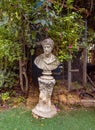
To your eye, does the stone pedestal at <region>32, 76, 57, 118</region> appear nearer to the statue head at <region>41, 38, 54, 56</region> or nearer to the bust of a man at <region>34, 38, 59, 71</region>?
the bust of a man at <region>34, 38, 59, 71</region>

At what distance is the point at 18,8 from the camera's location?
3135mm

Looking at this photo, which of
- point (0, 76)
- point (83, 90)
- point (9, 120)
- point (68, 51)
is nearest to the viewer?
point (9, 120)

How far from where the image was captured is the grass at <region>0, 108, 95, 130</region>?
2.90 metres

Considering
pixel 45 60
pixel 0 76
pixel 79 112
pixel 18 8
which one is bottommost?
pixel 79 112

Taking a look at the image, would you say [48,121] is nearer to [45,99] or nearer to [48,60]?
[45,99]

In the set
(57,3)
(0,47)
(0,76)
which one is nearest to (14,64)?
(0,76)

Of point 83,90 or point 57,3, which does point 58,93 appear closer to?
point 83,90

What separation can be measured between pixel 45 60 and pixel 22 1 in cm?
88

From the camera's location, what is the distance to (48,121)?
3.05 m

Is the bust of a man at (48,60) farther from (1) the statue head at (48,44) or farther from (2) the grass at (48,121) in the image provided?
(2) the grass at (48,121)

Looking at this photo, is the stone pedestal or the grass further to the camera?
the stone pedestal

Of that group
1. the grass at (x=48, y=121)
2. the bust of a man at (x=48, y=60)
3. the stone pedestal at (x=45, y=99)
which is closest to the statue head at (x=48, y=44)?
the bust of a man at (x=48, y=60)

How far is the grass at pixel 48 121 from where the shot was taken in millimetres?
2902

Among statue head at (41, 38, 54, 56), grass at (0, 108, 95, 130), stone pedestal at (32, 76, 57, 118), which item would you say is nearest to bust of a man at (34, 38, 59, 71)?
statue head at (41, 38, 54, 56)
